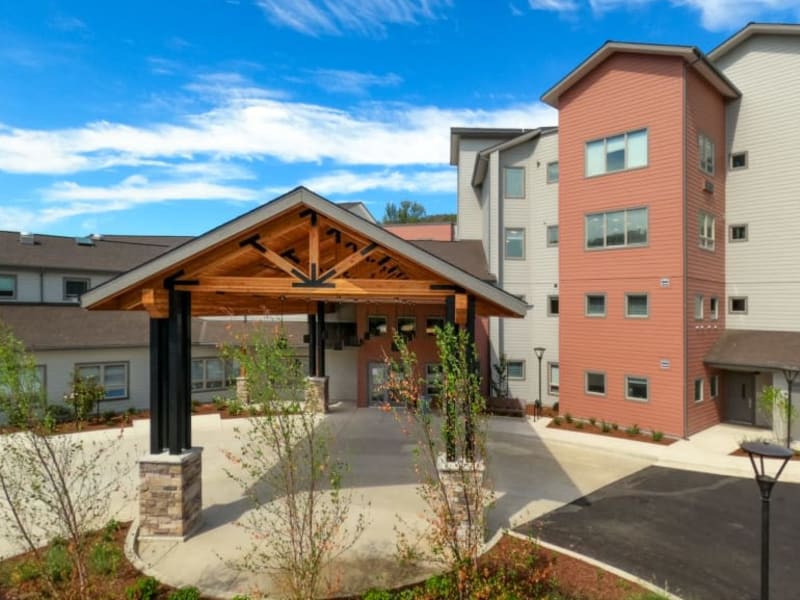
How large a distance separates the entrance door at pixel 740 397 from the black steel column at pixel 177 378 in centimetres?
1857

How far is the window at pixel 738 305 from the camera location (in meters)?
17.0

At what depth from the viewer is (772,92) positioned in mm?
16188

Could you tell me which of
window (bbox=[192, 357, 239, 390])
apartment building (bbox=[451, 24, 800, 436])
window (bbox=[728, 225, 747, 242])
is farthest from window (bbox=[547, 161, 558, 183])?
window (bbox=[192, 357, 239, 390])

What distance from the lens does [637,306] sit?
1625 cm

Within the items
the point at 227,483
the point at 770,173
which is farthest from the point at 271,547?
the point at 770,173

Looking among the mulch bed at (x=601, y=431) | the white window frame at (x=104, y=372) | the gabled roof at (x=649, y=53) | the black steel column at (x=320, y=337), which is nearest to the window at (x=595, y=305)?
the mulch bed at (x=601, y=431)

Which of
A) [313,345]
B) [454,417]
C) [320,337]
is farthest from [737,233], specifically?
[313,345]

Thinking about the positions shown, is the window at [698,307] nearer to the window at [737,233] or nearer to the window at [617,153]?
the window at [737,233]

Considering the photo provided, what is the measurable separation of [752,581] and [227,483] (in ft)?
33.9

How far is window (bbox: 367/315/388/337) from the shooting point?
19469 mm

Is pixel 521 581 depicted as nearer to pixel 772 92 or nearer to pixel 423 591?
pixel 423 591

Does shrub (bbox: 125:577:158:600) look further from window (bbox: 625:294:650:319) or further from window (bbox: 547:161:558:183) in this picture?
window (bbox: 547:161:558:183)

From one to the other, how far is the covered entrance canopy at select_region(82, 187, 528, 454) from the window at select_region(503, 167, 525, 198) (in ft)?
46.1

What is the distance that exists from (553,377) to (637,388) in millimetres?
4288
